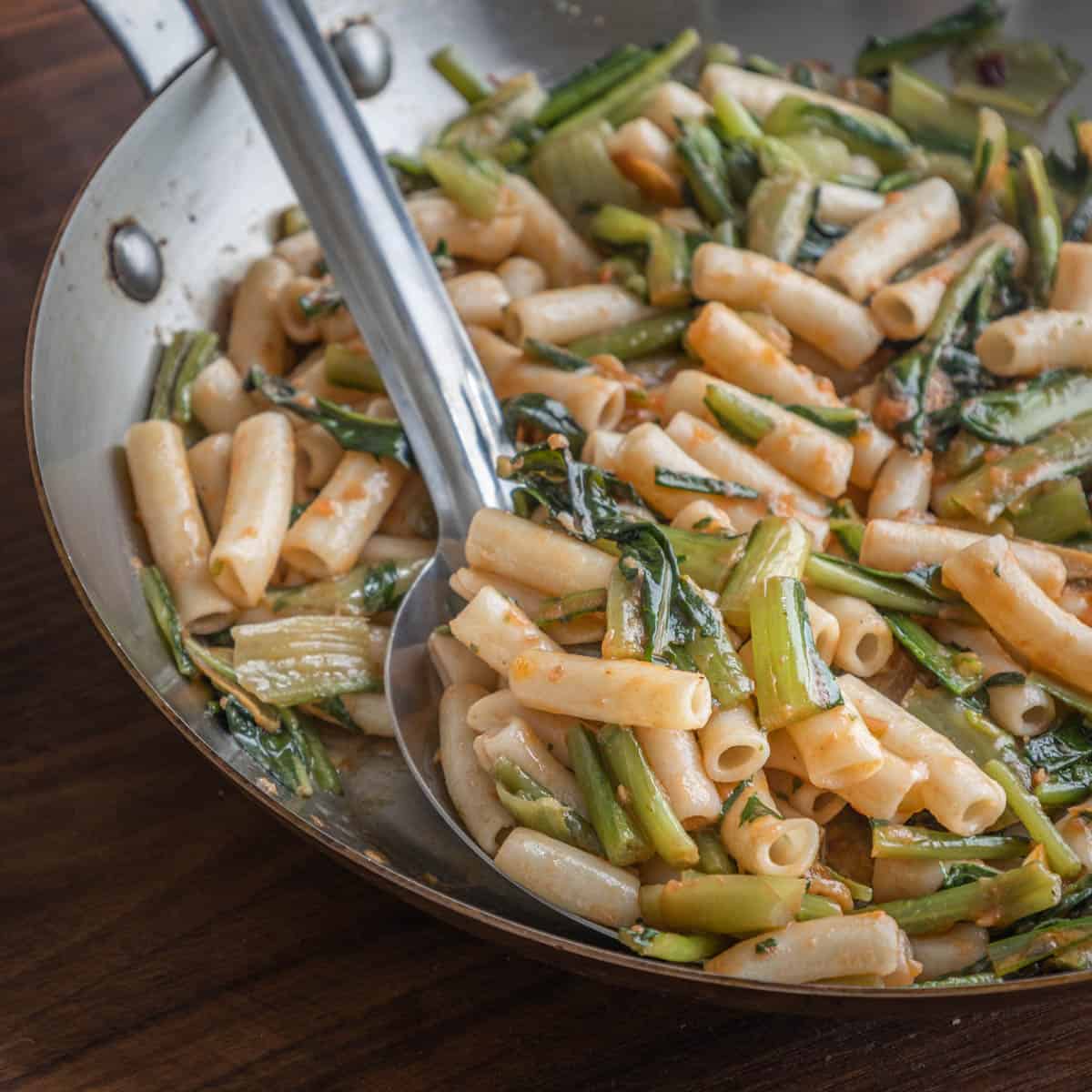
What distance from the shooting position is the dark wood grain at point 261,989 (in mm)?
1720

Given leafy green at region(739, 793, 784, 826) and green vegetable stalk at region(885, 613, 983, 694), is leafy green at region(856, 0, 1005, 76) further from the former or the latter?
leafy green at region(739, 793, 784, 826)

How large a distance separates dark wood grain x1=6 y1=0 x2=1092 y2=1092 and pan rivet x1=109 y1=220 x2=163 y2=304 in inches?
29.2

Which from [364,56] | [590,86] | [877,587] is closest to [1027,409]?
[877,587]

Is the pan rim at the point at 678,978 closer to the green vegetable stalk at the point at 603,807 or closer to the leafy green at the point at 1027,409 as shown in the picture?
the green vegetable stalk at the point at 603,807

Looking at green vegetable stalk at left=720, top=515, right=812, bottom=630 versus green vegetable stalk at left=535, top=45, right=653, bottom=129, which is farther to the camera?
green vegetable stalk at left=535, top=45, right=653, bottom=129

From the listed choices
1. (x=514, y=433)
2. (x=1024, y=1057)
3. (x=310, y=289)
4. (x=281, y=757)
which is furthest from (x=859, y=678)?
→ (x=310, y=289)

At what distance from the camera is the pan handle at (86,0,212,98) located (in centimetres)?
240

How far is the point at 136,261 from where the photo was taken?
242 centimetres

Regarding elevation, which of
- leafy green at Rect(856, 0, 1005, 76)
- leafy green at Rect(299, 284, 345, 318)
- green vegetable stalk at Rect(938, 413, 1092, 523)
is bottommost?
green vegetable stalk at Rect(938, 413, 1092, 523)

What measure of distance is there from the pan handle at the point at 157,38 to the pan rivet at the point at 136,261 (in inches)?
10.5

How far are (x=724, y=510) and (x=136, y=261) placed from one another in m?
1.18

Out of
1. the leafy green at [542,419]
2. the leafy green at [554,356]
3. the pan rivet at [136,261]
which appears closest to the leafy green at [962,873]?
the leafy green at [542,419]

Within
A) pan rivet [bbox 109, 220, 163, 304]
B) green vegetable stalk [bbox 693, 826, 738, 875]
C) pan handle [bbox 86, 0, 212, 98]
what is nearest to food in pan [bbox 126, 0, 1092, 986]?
green vegetable stalk [bbox 693, 826, 738, 875]

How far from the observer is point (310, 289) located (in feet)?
8.23
